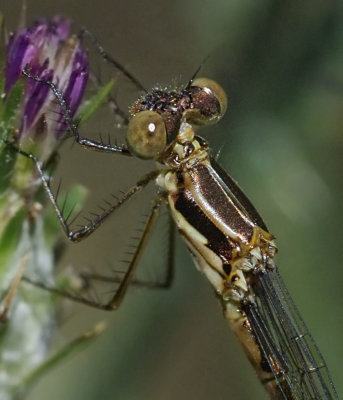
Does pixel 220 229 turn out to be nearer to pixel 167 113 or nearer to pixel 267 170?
pixel 167 113


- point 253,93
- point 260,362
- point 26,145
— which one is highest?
point 253,93

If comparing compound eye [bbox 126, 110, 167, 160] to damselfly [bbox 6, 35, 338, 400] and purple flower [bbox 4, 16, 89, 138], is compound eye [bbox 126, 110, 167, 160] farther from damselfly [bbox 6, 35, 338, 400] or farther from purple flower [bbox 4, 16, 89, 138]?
purple flower [bbox 4, 16, 89, 138]

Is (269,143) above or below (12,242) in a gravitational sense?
above

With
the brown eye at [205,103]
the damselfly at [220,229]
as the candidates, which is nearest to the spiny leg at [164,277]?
the damselfly at [220,229]

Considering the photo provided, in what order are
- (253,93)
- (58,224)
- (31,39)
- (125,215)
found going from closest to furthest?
(31,39)
(58,224)
(253,93)
(125,215)

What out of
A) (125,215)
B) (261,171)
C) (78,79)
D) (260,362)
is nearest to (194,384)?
(125,215)

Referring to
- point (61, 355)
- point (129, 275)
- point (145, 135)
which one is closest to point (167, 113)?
point (145, 135)

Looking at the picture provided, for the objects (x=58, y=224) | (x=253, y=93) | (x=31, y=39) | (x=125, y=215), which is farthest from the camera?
(x=125, y=215)

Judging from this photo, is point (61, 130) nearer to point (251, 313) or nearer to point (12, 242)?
point (12, 242)
